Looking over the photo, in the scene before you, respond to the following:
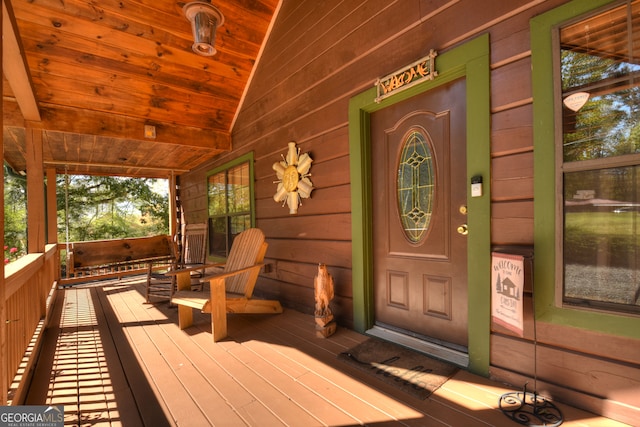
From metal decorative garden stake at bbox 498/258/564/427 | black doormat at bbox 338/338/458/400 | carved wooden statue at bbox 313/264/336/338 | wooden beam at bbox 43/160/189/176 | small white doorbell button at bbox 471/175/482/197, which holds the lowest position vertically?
black doormat at bbox 338/338/458/400

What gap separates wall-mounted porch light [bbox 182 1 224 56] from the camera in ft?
7.44

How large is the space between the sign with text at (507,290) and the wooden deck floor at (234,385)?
16.0 inches

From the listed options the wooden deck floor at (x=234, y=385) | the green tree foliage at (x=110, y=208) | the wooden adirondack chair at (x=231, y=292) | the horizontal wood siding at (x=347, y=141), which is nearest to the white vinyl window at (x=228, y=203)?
the horizontal wood siding at (x=347, y=141)

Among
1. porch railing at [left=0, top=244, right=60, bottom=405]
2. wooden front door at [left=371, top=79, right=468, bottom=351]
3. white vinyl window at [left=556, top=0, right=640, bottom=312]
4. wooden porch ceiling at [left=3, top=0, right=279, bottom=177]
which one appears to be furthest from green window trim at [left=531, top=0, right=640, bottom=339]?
wooden porch ceiling at [left=3, top=0, right=279, bottom=177]

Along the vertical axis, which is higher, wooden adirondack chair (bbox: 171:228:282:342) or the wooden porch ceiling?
the wooden porch ceiling

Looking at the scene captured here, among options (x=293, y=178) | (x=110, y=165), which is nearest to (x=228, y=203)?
(x=293, y=178)

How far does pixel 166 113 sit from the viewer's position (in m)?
3.78

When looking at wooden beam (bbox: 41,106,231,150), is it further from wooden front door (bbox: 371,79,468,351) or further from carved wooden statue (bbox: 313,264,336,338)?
carved wooden statue (bbox: 313,264,336,338)

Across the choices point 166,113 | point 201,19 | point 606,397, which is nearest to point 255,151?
point 166,113

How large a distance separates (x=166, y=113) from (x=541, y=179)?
13.1ft

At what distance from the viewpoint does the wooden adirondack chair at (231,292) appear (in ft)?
8.07

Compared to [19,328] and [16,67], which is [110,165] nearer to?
[16,67]

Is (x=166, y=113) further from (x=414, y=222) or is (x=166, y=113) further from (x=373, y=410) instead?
(x=373, y=410)

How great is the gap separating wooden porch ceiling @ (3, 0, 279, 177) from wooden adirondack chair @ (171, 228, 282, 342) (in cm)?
188
